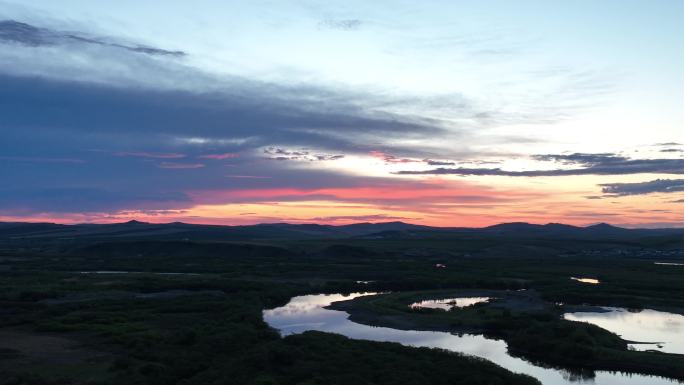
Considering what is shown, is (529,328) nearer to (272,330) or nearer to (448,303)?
(272,330)

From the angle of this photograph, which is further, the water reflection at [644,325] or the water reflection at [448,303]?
the water reflection at [448,303]

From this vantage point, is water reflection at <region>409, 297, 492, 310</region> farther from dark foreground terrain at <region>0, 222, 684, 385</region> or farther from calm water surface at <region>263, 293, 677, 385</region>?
calm water surface at <region>263, 293, 677, 385</region>

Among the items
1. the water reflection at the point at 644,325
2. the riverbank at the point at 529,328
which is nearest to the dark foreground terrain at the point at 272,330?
the riverbank at the point at 529,328

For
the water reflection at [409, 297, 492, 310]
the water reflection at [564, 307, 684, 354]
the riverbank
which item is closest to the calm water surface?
the riverbank

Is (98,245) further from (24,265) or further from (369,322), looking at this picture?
(369,322)

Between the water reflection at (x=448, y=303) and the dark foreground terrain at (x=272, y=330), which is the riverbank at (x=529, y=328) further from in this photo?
the water reflection at (x=448, y=303)

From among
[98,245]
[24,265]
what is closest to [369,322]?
[24,265]
